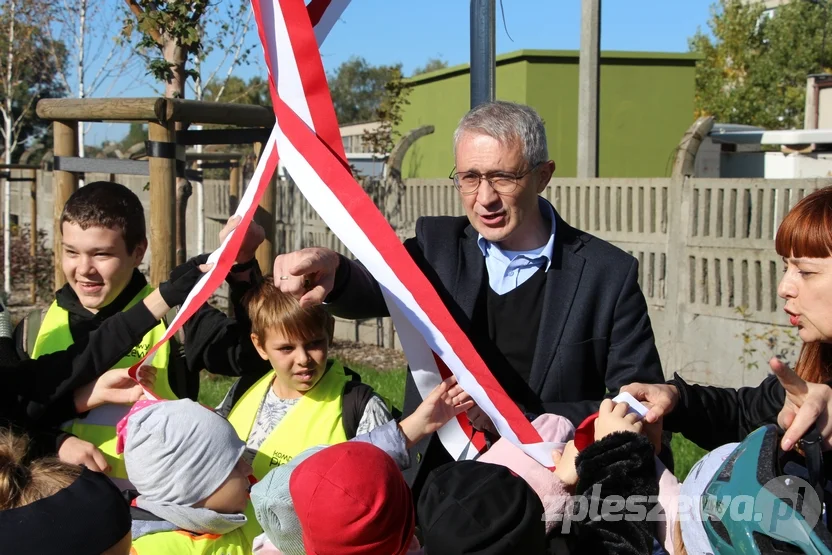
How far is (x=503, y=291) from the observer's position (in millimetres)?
2740

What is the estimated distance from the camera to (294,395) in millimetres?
3000

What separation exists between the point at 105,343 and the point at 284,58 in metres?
1.02

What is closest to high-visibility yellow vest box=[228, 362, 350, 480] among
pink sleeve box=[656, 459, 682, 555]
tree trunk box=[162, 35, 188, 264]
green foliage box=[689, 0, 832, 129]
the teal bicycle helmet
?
pink sleeve box=[656, 459, 682, 555]

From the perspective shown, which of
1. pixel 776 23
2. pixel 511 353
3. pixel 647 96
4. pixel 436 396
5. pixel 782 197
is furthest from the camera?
pixel 776 23

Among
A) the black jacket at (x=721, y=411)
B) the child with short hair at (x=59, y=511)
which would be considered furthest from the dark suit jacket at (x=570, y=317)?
the child with short hair at (x=59, y=511)

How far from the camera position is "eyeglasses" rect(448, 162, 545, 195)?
2.57 meters

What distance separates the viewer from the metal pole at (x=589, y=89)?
899cm

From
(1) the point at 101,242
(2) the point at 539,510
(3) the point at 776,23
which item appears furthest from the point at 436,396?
(3) the point at 776,23

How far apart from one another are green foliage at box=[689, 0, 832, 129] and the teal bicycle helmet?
80.9 ft

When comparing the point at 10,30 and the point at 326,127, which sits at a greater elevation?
the point at 10,30

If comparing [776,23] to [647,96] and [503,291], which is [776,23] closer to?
[647,96]

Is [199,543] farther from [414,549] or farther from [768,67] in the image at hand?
[768,67]

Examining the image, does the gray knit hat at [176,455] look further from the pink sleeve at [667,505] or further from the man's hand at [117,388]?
the pink sleeve at [667,505]

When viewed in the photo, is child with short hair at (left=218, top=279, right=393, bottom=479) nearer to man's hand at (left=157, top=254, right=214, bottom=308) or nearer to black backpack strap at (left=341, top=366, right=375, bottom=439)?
black backpack strap at (left=341, top=366, right=375, bottom=439)
